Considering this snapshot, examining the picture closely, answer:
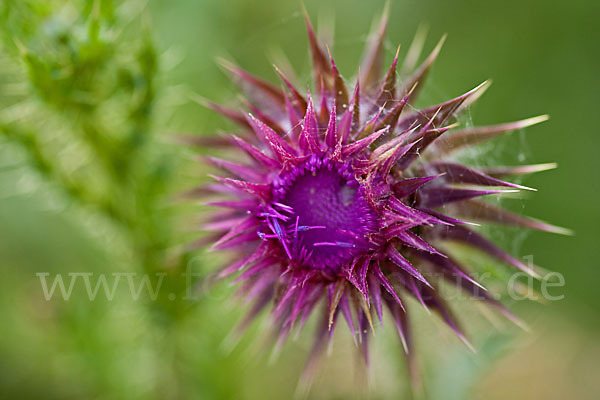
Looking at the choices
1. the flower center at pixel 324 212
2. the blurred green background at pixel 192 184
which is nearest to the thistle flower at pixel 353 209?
the flower center at pixel 324 212

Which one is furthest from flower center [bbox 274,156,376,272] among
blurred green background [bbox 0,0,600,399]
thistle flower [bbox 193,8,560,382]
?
blurred green background [bbox 0,0,600,399]

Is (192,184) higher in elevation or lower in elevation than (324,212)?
higher

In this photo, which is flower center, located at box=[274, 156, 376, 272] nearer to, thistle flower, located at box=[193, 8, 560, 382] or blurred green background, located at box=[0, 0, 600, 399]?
thistle flower, located at box=[193, 8, 560, 382]

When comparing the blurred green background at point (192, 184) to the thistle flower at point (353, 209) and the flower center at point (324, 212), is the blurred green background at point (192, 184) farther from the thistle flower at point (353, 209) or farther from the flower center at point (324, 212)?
the flower center at point (324, 212)

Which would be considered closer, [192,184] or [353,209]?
[353,209]

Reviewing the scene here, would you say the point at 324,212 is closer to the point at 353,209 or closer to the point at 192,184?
the point at 353,209

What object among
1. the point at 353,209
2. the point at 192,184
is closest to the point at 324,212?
the point at 353,209
